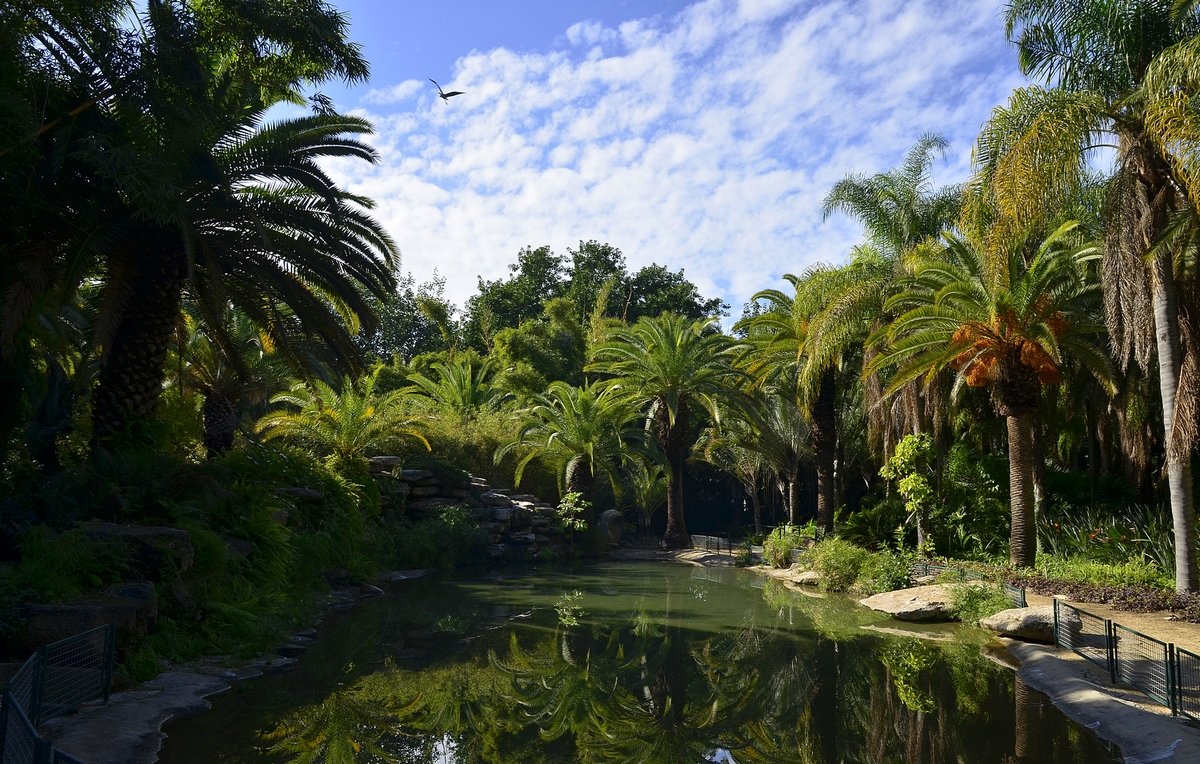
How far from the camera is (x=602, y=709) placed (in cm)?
909

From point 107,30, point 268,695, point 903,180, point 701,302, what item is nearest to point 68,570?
point 268,695

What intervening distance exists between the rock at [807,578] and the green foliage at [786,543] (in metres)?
2.75

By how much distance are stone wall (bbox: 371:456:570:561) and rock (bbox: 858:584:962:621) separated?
41.3ft

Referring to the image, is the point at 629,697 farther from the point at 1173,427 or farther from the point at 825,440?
the point at 825,440

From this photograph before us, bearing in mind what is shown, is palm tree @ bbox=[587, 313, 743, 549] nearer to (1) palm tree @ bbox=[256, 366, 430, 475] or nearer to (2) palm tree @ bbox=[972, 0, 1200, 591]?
(1) palm tree @ bbox=[256, 366, 430, 475]

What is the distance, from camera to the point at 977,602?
14.4 metres

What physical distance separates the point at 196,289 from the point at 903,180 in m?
19.4

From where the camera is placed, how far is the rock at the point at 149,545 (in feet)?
33.0

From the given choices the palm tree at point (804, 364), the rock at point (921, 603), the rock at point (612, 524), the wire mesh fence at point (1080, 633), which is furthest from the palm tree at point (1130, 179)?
the rock at point (612, 524)

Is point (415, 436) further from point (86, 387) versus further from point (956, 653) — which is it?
point (956, 653)

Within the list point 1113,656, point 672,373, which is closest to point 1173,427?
point 1113,656

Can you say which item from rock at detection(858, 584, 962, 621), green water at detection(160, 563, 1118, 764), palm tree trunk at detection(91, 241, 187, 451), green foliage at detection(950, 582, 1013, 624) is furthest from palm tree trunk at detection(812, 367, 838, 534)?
palm tree trunk at detection(91, 241, 187, 451)

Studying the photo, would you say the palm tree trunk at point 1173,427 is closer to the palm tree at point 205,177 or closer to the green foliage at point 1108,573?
the green foliage at point 1108,573

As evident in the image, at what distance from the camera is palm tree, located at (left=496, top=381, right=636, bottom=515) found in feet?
94.0
